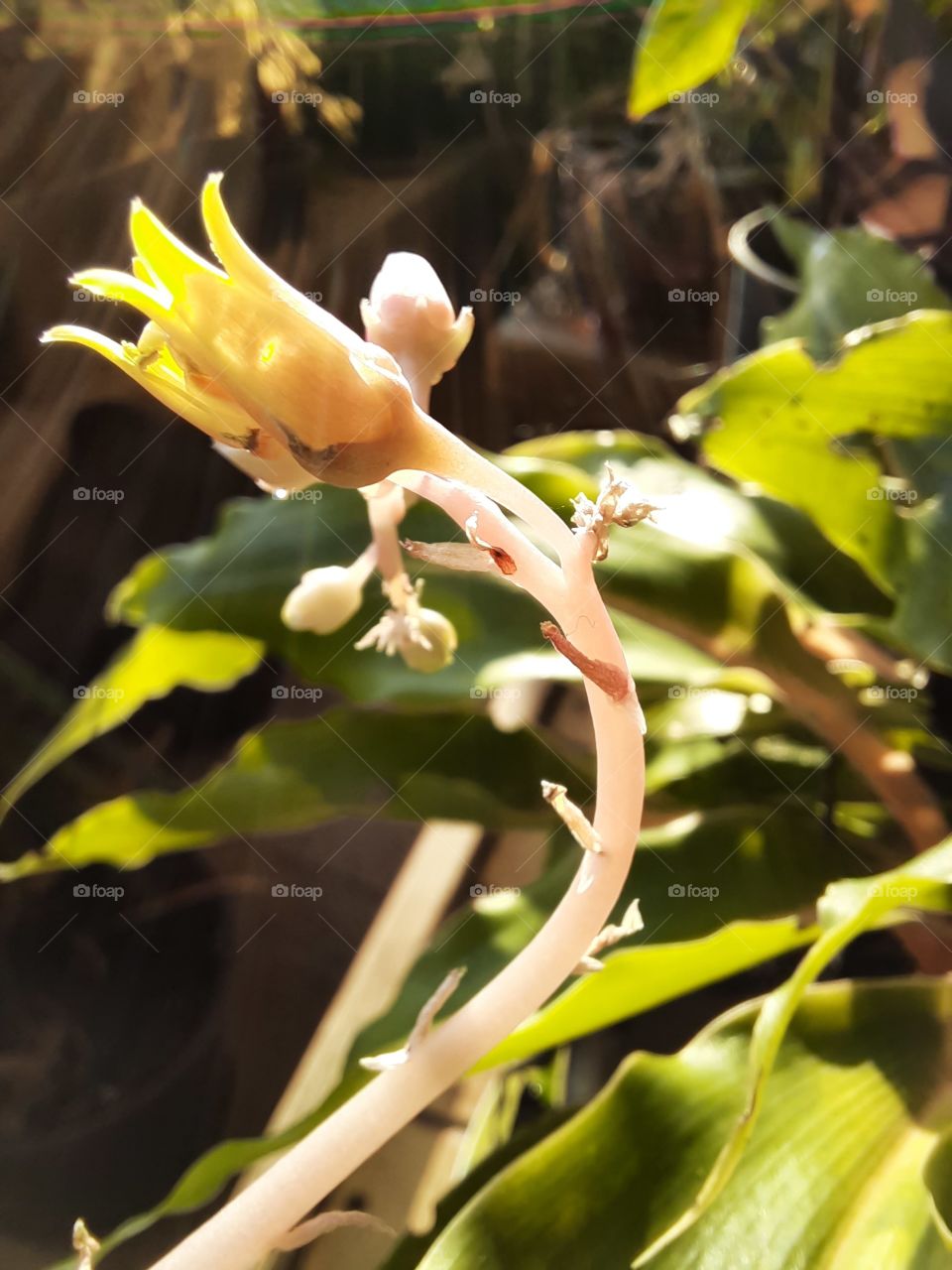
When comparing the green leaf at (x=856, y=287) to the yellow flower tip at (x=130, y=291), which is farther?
the green leaf at (x=856, y=287)

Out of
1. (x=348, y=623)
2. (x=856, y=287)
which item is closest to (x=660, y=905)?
(x=348, y=623)

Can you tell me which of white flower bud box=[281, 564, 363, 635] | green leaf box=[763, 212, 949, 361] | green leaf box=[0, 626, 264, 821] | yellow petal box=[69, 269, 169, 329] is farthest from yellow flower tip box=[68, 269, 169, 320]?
green leaf box=[763, 212, 949, 361]

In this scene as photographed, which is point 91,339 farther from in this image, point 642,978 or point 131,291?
point 642,978

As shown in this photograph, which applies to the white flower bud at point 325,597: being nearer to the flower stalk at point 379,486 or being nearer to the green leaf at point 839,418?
the flower stalk at point 379,486

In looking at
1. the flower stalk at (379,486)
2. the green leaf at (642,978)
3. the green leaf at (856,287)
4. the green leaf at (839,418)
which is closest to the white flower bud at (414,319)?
the flower stalk at (379,486)

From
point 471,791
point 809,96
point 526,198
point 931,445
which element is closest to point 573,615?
point 471,791
